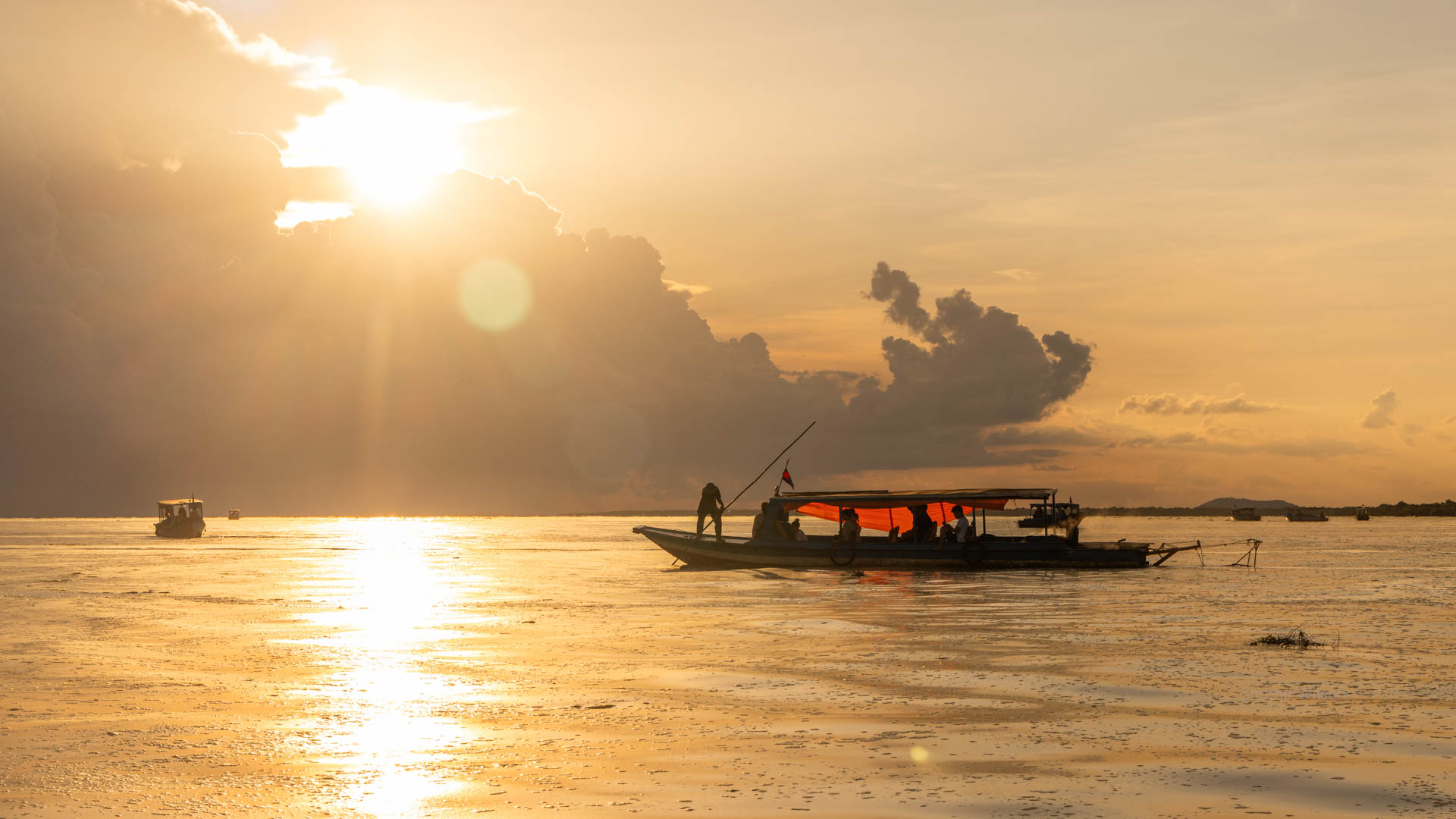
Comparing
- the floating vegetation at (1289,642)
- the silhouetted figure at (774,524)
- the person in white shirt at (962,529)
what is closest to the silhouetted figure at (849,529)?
the silhouetted figure at (774,524)

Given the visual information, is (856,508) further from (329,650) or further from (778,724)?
(778,724)

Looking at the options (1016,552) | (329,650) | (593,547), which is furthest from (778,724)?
(593,547)

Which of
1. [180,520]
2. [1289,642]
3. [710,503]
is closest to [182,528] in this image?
[180,520]

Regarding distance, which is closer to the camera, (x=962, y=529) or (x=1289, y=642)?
(x=1289, y=642)

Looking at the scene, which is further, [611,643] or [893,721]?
[611,643]

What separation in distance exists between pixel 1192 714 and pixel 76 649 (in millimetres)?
19072

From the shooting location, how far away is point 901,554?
157ft

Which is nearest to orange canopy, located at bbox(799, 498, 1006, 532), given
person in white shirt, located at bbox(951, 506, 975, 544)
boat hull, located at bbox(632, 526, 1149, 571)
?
person in white shirt, located at bbox(951, 506, 975, 544)

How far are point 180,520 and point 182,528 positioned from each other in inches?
39.7

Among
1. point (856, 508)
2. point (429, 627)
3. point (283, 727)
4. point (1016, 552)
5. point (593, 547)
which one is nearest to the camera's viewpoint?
point (283, 727)

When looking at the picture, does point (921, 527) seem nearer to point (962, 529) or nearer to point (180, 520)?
point (962, 529)

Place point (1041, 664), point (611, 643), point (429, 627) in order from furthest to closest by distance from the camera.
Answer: point (429, 627), point (611, 643), point (1041, 664)

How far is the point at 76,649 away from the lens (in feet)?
72.5

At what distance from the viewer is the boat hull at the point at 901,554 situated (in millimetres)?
47469
